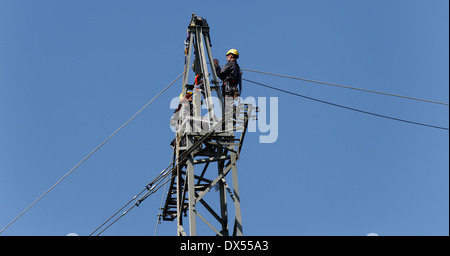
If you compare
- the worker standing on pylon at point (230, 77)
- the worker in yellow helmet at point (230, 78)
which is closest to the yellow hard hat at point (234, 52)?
the worker standing on pylon at point (230, 77)

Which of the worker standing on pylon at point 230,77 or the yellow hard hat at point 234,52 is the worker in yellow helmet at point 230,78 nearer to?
the worker standing on pylon at point 230,77

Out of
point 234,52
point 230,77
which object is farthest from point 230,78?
point 234,52

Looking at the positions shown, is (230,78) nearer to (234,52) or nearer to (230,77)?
(230,77)

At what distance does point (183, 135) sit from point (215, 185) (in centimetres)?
160

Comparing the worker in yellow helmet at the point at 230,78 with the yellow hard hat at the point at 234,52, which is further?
the yellow hard hat at the point at 234,52

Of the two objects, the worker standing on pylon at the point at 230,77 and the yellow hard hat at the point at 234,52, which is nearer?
the worker standing on pylon at the point at 230,77

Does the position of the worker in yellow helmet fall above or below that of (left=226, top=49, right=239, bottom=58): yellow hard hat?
below

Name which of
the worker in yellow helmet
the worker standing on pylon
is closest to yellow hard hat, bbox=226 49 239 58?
the worker standing on pylon

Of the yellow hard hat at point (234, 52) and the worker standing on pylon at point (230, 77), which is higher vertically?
the yellow hard hat at point (234, 52)

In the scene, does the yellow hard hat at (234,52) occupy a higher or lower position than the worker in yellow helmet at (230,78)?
higher

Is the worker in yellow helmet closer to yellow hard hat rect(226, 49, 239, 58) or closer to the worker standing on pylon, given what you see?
the worker standing on pylon

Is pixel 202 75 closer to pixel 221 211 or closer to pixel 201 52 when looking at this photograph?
pixel 201 52
